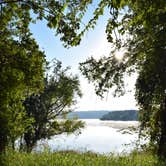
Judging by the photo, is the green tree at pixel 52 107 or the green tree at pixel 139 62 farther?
the green tree at pixel 52 107

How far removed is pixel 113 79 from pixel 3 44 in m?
6.61

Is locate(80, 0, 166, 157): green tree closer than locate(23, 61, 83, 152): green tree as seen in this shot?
Yes

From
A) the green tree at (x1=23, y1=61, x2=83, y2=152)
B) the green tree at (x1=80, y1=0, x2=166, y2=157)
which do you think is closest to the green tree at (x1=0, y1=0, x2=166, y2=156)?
the green tree at (x1=80, y1=0, x2=166, y2=157)

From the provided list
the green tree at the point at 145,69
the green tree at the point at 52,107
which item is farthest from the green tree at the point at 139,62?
the green tree at the point at 52,107

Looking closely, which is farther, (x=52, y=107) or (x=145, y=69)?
(x=52, y=107)

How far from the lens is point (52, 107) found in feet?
197

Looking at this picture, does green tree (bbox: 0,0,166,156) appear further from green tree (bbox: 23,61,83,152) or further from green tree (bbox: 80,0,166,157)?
green tree (bbox: 23,61,83,152)

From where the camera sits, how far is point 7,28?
25.1 meters

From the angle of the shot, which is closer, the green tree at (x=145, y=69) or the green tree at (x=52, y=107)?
the green tree at (x=145, y=69)

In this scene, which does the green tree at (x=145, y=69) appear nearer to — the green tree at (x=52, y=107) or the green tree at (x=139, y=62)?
the green tree at (x=139, y=62)

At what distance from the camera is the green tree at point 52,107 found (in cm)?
5684

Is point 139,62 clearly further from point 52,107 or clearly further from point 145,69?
point 52,107

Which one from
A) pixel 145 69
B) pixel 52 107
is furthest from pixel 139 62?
pixel 52 107

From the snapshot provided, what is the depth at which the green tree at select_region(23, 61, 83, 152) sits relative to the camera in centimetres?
5684
